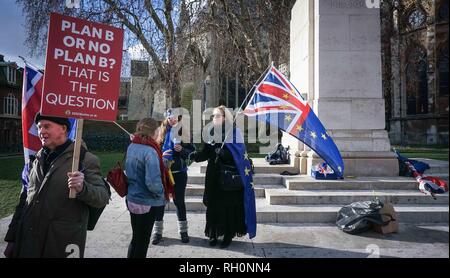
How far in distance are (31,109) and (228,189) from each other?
266 centimetres

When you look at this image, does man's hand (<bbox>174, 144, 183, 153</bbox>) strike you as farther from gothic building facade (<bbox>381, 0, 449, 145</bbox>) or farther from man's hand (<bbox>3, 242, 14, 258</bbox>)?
gothic building facade (<bbox>381, 0, 449, 145</bbox>)

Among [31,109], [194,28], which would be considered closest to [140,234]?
[31,109]

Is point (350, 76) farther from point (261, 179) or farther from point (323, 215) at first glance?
point (323, 215)

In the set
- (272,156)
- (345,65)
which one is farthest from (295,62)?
(272,156)

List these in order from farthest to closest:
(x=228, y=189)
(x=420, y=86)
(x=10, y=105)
Answer: 1. (x=10, y=105)
2. (x=420, y=86)
3. (x=228, y=189)

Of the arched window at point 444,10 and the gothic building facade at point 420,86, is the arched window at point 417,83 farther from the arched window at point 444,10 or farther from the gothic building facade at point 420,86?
the arched window at point 444,10

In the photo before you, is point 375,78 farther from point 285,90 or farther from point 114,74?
point 114,74

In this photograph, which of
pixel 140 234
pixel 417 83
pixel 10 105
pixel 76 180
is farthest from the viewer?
pixel 10 105

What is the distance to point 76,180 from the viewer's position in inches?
102

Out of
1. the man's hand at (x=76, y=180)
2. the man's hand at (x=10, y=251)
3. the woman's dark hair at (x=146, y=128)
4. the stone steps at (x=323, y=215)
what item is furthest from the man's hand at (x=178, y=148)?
the man's hand at (x=10, y=251)

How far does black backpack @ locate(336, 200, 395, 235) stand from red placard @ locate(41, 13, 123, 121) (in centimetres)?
406

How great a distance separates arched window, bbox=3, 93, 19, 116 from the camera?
4066 centimetres

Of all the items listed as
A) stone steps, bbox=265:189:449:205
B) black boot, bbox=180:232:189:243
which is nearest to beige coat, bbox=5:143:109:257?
black boot, bbox=180:232:189:243
